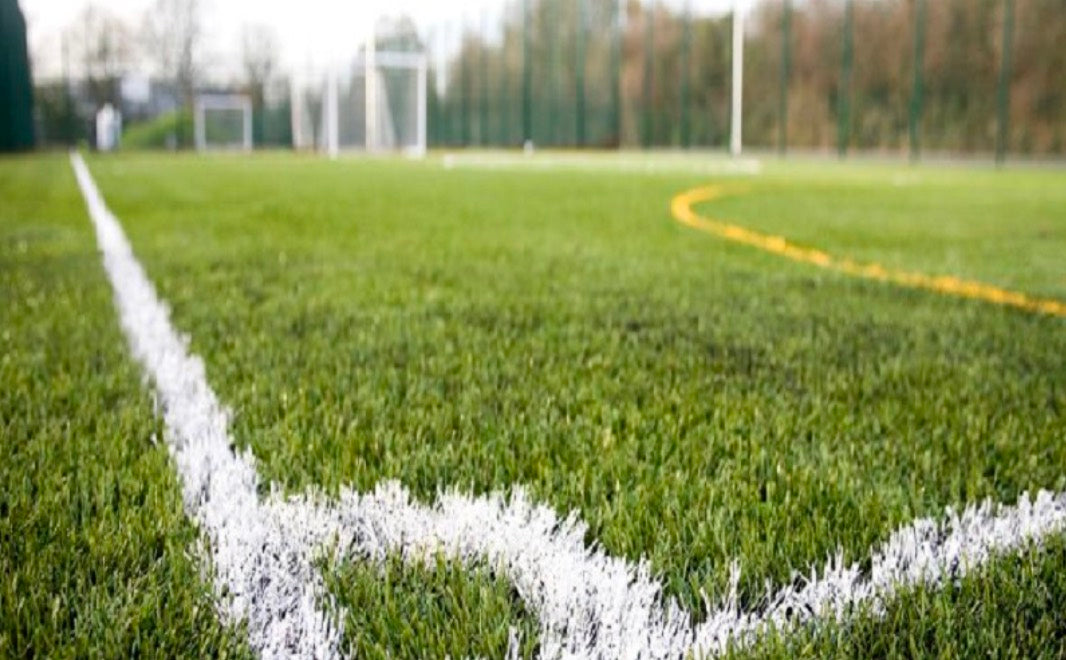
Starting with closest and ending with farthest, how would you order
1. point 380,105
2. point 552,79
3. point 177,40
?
point 552,79
point 380,105
point 177,40

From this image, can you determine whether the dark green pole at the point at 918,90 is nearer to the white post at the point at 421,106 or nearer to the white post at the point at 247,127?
the white post at the point at 421,106

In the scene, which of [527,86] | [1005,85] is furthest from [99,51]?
[1005,85]

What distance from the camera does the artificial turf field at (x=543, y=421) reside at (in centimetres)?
110

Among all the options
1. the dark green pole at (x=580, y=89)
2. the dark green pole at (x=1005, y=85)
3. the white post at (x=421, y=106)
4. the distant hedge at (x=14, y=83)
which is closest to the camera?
the dark green pole at (x=1005, y=85)

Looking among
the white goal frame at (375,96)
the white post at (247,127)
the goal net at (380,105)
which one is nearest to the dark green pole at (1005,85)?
the white goal frame at (375,96)

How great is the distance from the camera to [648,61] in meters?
26.0

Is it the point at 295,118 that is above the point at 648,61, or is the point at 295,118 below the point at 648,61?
below

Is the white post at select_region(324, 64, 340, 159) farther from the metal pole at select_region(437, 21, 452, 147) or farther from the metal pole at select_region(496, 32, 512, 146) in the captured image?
the metal pole at select_region(496, 32, 512, 146)

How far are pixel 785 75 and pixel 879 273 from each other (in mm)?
18981

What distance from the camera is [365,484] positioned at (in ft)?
4.79

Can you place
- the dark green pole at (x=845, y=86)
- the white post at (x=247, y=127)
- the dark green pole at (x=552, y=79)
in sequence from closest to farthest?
the dark green pole at (x=845, y=86), the dark green pole at (x=552, y=79), the white post at (x=247, y=127)

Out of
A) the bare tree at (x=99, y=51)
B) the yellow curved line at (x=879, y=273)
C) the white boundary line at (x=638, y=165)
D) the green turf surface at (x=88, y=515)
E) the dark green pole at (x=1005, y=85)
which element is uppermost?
the bare tree at (x=99, y=51)

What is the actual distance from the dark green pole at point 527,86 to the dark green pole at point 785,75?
29.7ft

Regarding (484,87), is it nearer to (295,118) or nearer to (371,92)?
(371,92)
